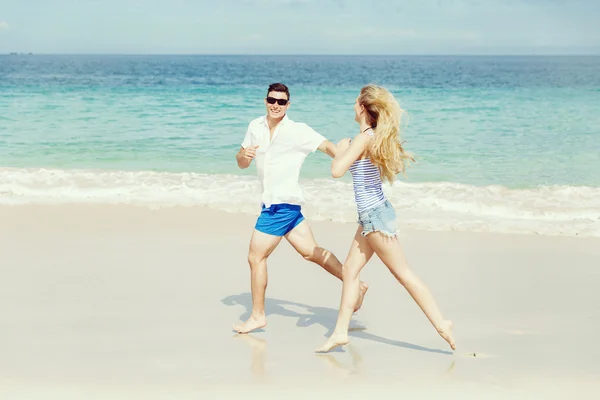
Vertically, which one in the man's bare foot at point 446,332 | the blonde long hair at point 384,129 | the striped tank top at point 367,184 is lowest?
the man's bare foot at point 446,332

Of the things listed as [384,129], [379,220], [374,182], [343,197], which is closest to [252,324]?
[379,220]

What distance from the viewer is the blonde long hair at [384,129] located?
189 inches

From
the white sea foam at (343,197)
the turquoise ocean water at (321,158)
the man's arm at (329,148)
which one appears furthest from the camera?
the turquoise ocean water at (321,158)

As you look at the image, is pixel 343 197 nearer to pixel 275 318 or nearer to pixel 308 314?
pixel 308 314

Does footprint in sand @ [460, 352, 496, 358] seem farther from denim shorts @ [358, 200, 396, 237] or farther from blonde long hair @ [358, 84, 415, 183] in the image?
blonde long hair @ [358, 84, 415, 183]

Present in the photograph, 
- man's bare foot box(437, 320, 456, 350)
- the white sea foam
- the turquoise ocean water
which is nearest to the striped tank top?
the turquoise ocean water

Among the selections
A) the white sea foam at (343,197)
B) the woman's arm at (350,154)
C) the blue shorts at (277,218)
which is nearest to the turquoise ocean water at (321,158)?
the white sea foam at (343,197)

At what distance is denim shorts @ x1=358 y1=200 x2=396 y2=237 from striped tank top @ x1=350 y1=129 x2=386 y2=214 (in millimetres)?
32

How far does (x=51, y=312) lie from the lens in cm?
605

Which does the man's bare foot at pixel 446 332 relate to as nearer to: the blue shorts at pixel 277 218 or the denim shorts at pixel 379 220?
the denim shorts at pixel 379 220

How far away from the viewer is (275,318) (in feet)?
19.9

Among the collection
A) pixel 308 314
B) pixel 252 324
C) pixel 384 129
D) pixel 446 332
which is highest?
pixel 384 129

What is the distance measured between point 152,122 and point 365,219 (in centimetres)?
2060

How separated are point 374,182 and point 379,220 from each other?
23 cm
